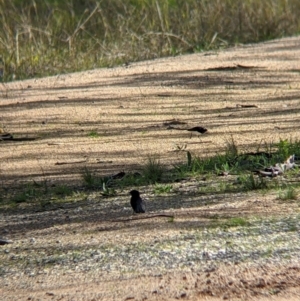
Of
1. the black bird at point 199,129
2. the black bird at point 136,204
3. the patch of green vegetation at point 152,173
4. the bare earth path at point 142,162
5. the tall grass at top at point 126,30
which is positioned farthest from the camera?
the tall grass at top at point 126,30

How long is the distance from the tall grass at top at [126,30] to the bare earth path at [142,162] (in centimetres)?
83

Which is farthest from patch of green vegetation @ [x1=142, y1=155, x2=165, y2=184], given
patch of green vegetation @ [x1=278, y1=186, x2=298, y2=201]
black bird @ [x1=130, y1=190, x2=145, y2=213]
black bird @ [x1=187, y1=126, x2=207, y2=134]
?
black bird @ [x1=187, y1=126, x2=207, y2=134]

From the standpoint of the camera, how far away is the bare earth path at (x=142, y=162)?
369 centimetres

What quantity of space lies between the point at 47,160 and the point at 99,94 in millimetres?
2770

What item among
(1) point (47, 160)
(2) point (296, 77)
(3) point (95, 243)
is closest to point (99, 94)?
(2) point (296, 77)

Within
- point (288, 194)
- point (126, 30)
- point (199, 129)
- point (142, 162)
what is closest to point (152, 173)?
point (142, 162)

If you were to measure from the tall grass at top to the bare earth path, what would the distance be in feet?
2.73

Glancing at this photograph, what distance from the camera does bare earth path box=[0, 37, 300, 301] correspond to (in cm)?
369

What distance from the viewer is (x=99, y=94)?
919cm

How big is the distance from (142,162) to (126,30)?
22.6ft

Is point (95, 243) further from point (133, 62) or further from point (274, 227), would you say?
point (133, 62)

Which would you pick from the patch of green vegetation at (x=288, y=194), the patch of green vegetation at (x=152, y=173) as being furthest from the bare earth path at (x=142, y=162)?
the patch of green vegetation at (x=152, y=173)

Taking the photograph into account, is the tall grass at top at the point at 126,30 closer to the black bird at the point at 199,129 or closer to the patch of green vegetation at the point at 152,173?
the black bird at the point at 199,129

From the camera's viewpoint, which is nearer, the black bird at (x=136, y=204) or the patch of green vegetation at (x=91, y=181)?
the black bird at (x=136, y=204)
